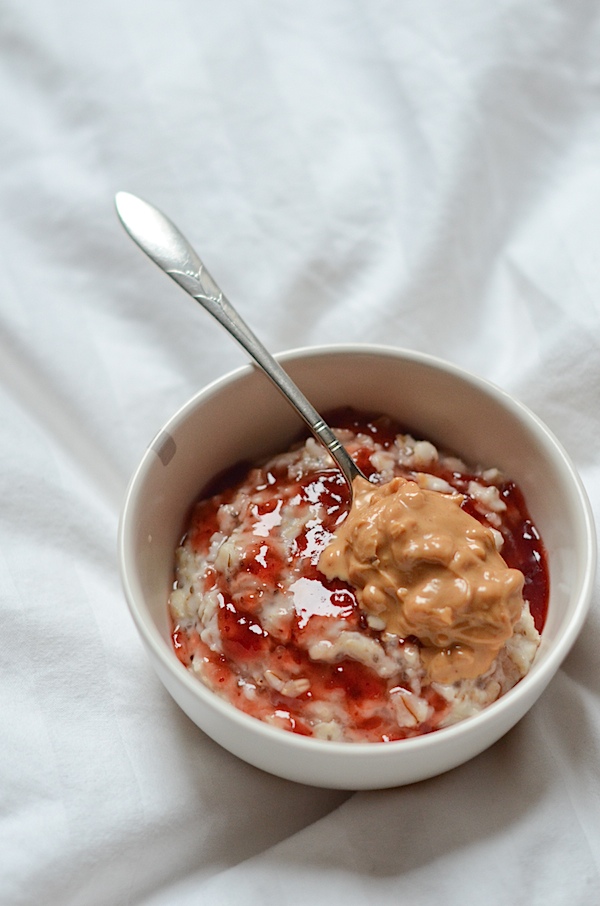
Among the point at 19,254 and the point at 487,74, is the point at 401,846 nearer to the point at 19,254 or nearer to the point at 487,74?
the point at 19,254

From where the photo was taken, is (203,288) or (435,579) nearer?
(435,579)

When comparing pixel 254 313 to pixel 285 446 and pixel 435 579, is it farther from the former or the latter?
pixel 435 579

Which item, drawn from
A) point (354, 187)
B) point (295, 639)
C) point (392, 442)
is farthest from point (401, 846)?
point (354, 187)

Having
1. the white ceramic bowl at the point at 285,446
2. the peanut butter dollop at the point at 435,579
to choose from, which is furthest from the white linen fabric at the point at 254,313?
the peanut butter dollop at the point at 435,579

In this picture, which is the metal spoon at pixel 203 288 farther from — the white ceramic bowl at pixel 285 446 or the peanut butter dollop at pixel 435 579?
the peanut butter dollop at pixel 435 579

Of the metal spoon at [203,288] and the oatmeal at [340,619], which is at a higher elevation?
the metal spoon at [203,288]

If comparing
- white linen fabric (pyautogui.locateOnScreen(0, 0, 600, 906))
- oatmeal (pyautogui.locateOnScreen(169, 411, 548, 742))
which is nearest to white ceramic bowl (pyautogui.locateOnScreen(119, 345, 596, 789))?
oatmeal (pyautogui.locateOnScreen(169, 411, 548, 742))

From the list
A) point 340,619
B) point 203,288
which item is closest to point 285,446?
point 203,288
